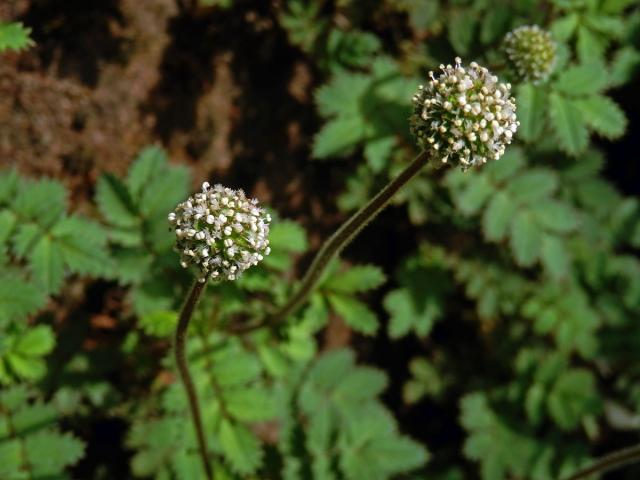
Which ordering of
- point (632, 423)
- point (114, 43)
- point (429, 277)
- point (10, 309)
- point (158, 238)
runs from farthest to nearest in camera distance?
point (632, 423) < point (429, 277) < point (114, 43) < point (158, 238) < point (10, 309)

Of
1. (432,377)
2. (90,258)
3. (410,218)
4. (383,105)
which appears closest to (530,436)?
(432,377)

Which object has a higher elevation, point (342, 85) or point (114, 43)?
point (114, 43)

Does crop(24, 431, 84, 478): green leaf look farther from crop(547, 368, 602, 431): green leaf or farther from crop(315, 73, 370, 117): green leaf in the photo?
crop(547, 368, 602, 431): green leaf

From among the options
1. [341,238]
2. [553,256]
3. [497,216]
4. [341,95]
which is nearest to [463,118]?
[341,238]

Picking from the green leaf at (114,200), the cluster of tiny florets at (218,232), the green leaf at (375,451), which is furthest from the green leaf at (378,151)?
the cluster of tiny florets at (218,232)

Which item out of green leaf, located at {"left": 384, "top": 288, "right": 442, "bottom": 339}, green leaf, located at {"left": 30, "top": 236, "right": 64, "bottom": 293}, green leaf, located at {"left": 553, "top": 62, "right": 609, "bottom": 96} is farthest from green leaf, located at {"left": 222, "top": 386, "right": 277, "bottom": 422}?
green leaf, located at {"left": 553, "top": 62, "right": 609, "bottom": 96}

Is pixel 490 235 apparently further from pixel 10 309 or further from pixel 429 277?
pixel 10 309

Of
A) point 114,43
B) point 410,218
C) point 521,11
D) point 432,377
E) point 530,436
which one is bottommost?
point 530,436
